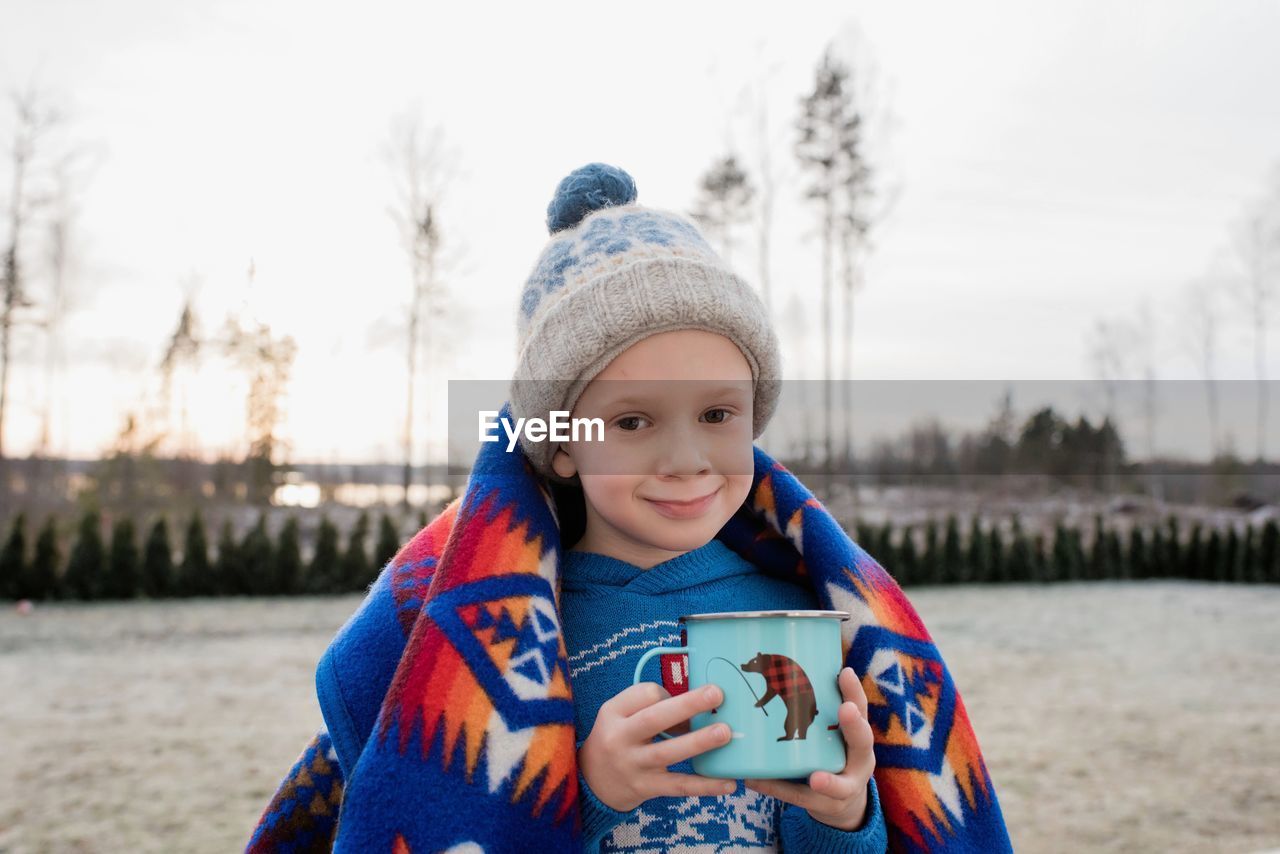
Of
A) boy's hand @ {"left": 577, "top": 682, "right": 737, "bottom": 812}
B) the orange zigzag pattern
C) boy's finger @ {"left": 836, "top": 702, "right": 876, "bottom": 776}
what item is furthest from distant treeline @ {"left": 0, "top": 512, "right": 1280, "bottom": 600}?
boy's finger @ {"left": 836, "top": 702, "right": 876, "bottom": 776}

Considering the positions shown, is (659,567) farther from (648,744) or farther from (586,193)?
(586,193)

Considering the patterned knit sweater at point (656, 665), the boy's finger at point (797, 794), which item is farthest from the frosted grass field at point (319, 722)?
the boy's finger at point (797, 794)

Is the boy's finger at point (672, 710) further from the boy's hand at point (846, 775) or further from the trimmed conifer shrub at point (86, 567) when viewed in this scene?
the trimmed conifer shrub at point (86, 567)

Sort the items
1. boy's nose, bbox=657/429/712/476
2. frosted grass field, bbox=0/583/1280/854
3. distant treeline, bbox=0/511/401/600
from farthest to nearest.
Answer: distant treeline, bbox=0/511/401/600 < frosted grass field, bbox=0/583/1280/854 < boy's nose, bbox=657/429/712/476

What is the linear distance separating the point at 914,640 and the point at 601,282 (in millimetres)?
753

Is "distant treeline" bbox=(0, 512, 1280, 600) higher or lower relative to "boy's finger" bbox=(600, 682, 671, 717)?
lower

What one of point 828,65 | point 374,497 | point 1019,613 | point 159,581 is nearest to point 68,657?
point 159,581

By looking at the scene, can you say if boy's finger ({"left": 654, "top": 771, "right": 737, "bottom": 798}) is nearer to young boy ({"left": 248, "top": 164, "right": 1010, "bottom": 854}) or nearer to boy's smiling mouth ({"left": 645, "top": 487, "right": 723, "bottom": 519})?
young boy ({"left": 248, "top": 164, "right": 1010, "bottom": 854})

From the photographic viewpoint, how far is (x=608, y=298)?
4.77ft

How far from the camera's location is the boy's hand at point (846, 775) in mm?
1132

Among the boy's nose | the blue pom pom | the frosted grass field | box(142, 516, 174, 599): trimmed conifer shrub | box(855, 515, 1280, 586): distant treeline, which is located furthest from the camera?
box(855, 515, 1280, 586): distant treeline

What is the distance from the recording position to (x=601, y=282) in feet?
4.84

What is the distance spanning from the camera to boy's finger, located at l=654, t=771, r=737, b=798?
1.15 m

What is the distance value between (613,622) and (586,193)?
0.68 m
